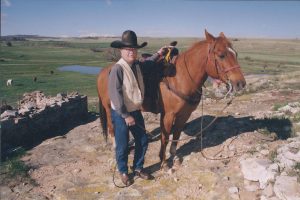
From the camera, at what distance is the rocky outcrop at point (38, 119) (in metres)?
8.75

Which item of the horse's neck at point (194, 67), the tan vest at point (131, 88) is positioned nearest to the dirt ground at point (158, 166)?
the horse's neck at point (194, 67)

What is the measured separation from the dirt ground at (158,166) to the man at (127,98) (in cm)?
56

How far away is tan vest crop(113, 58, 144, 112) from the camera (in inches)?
225

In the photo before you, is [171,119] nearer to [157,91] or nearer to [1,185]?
[157,91]

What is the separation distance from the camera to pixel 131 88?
19.1 ft

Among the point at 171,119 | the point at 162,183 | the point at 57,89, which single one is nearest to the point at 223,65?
the point at 171,119

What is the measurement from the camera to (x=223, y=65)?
5695mm

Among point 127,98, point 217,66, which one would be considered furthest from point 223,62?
point 127,98

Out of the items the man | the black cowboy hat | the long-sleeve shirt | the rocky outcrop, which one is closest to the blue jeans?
the man

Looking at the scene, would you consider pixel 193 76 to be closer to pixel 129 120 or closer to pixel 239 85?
pixel 239 85

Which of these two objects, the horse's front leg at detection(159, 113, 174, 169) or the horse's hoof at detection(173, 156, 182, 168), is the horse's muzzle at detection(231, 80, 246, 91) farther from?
the horse's hoof at detection(173, 156, 182, 168)

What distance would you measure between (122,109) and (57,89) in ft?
108

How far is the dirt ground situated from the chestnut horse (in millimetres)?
751

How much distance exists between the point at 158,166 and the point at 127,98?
7.00ft
